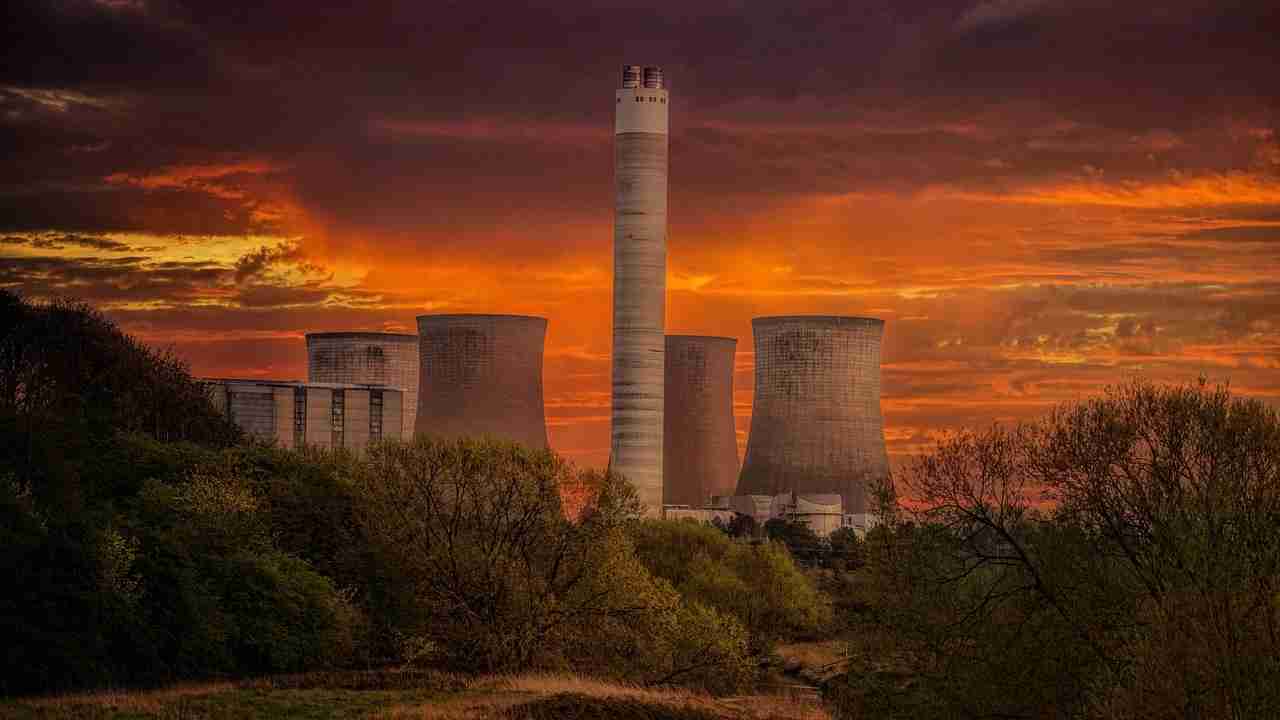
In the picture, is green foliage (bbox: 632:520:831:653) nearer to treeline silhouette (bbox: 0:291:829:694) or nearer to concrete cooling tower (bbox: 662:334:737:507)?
treeline silhouette (bbox: 0:291:829:694)

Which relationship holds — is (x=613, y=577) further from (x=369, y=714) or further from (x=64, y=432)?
(x=64, y=432)

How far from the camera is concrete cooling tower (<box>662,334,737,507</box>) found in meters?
119

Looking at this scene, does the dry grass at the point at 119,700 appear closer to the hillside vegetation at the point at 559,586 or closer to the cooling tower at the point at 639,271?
the hillside vegetation at the point at 559,586

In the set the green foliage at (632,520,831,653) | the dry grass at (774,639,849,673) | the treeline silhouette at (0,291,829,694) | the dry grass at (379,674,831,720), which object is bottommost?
the dry grass at (774,639,849,673)

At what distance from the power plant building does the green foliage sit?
40.2 m

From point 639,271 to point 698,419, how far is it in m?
32.8

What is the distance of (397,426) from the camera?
104 meters

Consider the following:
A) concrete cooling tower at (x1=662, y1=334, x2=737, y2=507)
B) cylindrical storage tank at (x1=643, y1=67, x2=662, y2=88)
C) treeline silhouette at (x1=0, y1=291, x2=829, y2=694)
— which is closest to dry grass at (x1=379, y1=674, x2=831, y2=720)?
treeline silhouette at (x1=0, y1=291, x2=829, y2=694)

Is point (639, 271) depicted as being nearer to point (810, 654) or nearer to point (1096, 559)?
point (810, 654)

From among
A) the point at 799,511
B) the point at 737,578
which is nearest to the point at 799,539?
the point at 799,511

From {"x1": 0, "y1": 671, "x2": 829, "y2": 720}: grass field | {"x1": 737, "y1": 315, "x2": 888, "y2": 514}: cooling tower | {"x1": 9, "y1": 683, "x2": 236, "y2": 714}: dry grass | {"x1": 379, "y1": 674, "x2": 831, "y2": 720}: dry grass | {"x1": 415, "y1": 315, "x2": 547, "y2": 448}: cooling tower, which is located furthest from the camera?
{"x1": 737, "y1": 315, "x2": 888, "y2": 514}: cooling tower

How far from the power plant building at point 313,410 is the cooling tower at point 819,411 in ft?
81.8

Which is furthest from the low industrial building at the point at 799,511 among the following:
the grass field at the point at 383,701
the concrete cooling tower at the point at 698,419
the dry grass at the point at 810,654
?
the grass field at the point at 383,701

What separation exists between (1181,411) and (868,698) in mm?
7956
